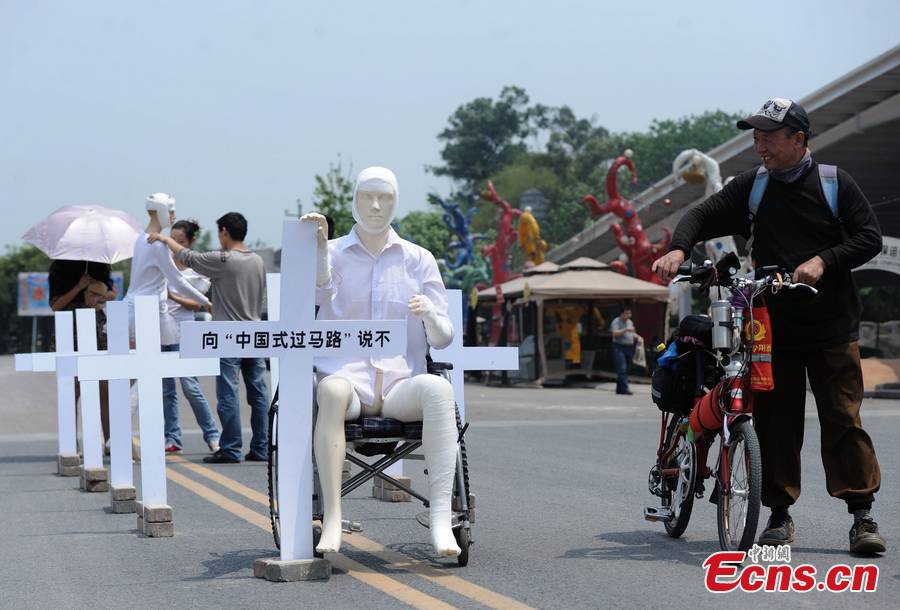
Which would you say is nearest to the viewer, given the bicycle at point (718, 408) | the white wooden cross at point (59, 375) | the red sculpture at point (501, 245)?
the bicycle at point (718, 408)

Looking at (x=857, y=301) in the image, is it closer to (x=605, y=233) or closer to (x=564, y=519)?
(x=564, y=519)

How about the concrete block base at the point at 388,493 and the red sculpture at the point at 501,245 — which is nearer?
the concrete block base at the point at 388,493

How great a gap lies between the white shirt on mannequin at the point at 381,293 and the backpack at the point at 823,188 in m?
1.58

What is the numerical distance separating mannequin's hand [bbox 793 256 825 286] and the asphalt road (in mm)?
1269

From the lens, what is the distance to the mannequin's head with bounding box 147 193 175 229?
11.6 m

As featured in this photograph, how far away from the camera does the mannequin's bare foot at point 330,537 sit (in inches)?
242

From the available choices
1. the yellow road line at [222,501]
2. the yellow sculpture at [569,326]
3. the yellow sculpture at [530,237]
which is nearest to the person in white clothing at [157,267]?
the yellow road line at [222,501]

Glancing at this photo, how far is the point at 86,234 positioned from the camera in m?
12.7

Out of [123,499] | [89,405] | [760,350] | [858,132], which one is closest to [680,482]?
[760,350]

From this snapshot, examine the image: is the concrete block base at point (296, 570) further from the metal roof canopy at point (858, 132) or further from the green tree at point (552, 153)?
the green tree at point (552, 153)

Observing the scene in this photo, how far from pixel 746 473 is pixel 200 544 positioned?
2951mm

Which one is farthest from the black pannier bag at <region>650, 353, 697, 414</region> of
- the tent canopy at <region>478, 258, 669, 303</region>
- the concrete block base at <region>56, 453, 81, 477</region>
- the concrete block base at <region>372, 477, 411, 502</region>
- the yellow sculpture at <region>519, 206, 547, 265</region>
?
the yellow sculpture at <region>519, 206, 547, 265</region>

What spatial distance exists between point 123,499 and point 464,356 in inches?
96.5

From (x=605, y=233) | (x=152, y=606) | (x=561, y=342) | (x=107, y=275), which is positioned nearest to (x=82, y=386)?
(x=107, y=275)
